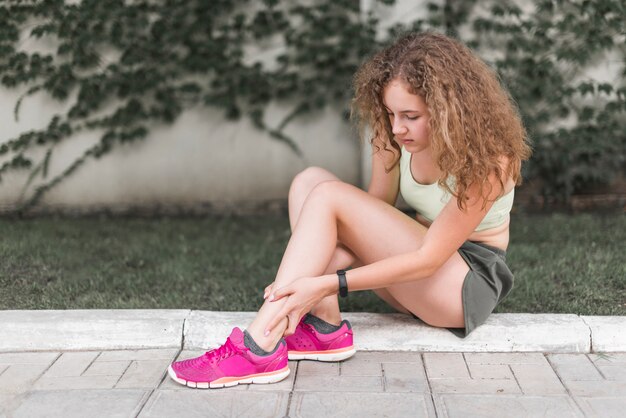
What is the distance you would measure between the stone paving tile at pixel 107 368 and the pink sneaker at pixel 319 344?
22.8 inches

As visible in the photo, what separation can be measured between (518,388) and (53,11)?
15.1 feet

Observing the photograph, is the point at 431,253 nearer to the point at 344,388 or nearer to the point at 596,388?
the point at 344,388

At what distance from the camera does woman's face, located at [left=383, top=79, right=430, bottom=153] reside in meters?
2.49

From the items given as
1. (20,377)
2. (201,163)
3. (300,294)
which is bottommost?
(201,163)

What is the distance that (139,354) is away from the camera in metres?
2.92

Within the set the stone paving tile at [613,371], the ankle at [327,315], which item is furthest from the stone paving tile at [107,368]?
the stone paving tile at [613,371]

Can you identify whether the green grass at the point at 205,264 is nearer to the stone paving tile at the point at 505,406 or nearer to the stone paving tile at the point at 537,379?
the stone paving tile at the point at 537,379

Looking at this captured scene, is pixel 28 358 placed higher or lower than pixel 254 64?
lower

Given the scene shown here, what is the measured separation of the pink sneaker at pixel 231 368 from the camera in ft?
8.44

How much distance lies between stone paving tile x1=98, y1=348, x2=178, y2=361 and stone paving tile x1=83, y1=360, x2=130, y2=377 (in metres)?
0.04

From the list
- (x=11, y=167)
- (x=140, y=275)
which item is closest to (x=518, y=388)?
(x=140, y=275)

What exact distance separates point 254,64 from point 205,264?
89.4 inches

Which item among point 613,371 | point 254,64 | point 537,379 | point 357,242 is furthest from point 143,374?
point 254,64

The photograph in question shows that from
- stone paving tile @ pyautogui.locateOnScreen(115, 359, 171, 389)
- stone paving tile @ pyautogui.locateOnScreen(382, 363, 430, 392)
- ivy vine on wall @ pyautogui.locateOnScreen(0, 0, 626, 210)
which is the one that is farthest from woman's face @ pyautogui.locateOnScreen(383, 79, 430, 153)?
ivy vine on wall @ pyautogui.locateOnScreen(0, 0, 626, 210)
